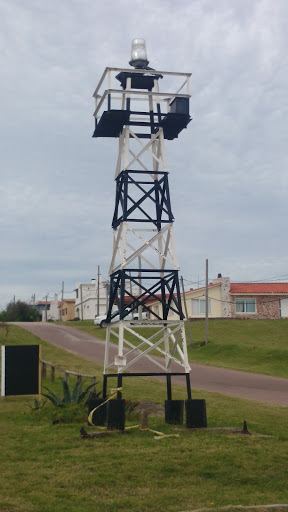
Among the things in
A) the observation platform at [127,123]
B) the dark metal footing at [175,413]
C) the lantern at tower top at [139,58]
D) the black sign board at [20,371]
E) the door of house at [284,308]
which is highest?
the lantern at tower top at [139,58]

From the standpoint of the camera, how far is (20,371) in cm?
1606

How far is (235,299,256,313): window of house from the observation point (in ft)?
171

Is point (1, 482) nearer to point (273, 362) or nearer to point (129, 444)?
point (129, 444)

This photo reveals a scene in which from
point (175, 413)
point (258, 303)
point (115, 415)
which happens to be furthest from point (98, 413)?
point (258, 303)

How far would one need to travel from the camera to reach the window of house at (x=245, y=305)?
52250 millimetres

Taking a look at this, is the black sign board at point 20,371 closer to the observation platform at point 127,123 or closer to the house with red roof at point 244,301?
the observation platform at point 127,123

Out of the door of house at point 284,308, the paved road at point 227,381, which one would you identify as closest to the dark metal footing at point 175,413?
the paved road at point 227,381

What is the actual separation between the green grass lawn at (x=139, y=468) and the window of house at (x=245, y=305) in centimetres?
4003

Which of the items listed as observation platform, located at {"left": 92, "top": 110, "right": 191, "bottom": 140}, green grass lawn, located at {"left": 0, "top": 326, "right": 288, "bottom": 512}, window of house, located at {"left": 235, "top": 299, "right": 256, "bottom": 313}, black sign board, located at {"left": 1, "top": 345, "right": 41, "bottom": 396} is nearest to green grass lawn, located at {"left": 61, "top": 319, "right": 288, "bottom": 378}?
window of house, located at {"left": 235, "top": 299, "right": 256, "bottom": 313}

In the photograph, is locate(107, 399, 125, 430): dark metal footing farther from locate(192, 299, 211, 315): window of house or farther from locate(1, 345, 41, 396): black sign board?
locate(192, 299, 211, 315): window of house

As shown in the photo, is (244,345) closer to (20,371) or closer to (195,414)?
(20,371)

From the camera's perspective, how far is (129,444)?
9.78 metres

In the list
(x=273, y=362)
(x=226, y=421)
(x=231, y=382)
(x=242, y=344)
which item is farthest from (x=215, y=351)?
(x=226, y=421)

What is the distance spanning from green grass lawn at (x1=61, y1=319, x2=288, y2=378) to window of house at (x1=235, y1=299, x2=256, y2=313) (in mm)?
5505
